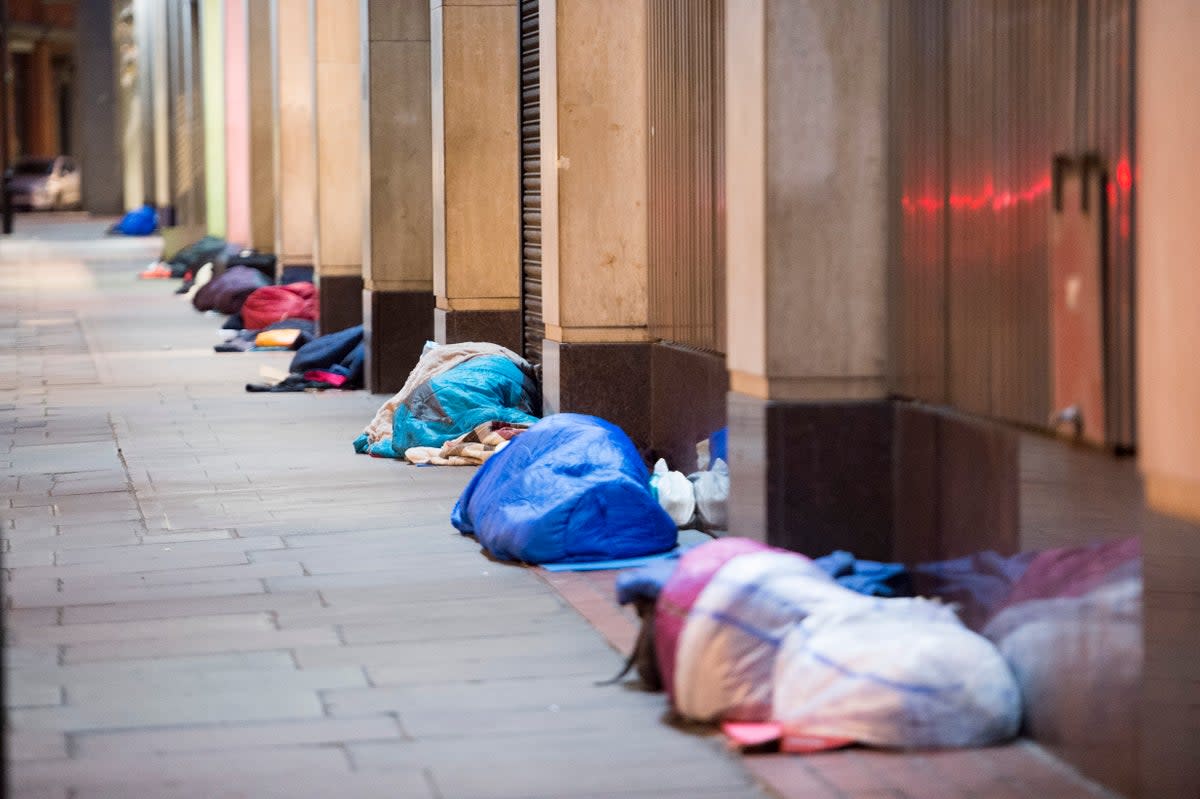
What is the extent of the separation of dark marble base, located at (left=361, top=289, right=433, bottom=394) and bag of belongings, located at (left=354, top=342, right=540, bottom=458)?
3066 mm

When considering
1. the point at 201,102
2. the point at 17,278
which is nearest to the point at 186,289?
the point at 17,278

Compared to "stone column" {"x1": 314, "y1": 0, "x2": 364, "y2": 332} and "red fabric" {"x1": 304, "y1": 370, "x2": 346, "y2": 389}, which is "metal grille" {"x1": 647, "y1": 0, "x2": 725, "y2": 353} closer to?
"red fabric" {"x1": 304, "y1": 370, "x2": 346, "y2": 389}

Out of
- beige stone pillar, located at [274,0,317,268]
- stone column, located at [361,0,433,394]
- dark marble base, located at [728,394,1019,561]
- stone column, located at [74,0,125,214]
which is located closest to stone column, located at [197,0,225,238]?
beige stone pillar, located at [274,0,317,268]

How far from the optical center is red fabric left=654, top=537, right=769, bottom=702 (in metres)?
5.38

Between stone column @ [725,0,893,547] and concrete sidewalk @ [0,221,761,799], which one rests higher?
stone column @ [725,0,893,547]

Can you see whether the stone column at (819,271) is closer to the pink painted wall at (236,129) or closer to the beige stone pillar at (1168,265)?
the beige stone pillar at (1168,265)

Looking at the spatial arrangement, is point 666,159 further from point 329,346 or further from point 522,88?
point 329,346

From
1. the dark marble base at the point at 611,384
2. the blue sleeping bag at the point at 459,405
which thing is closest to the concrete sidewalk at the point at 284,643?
the blue sleeping bag at the point at 459,405

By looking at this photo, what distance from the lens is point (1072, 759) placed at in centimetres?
478

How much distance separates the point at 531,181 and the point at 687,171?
8.42 feet

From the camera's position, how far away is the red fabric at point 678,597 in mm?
5375

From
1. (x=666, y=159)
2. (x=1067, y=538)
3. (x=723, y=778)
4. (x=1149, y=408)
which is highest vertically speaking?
(x=666, y=159)

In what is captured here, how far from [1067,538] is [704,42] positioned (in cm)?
426

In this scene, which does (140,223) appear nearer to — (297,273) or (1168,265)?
(297,273)
